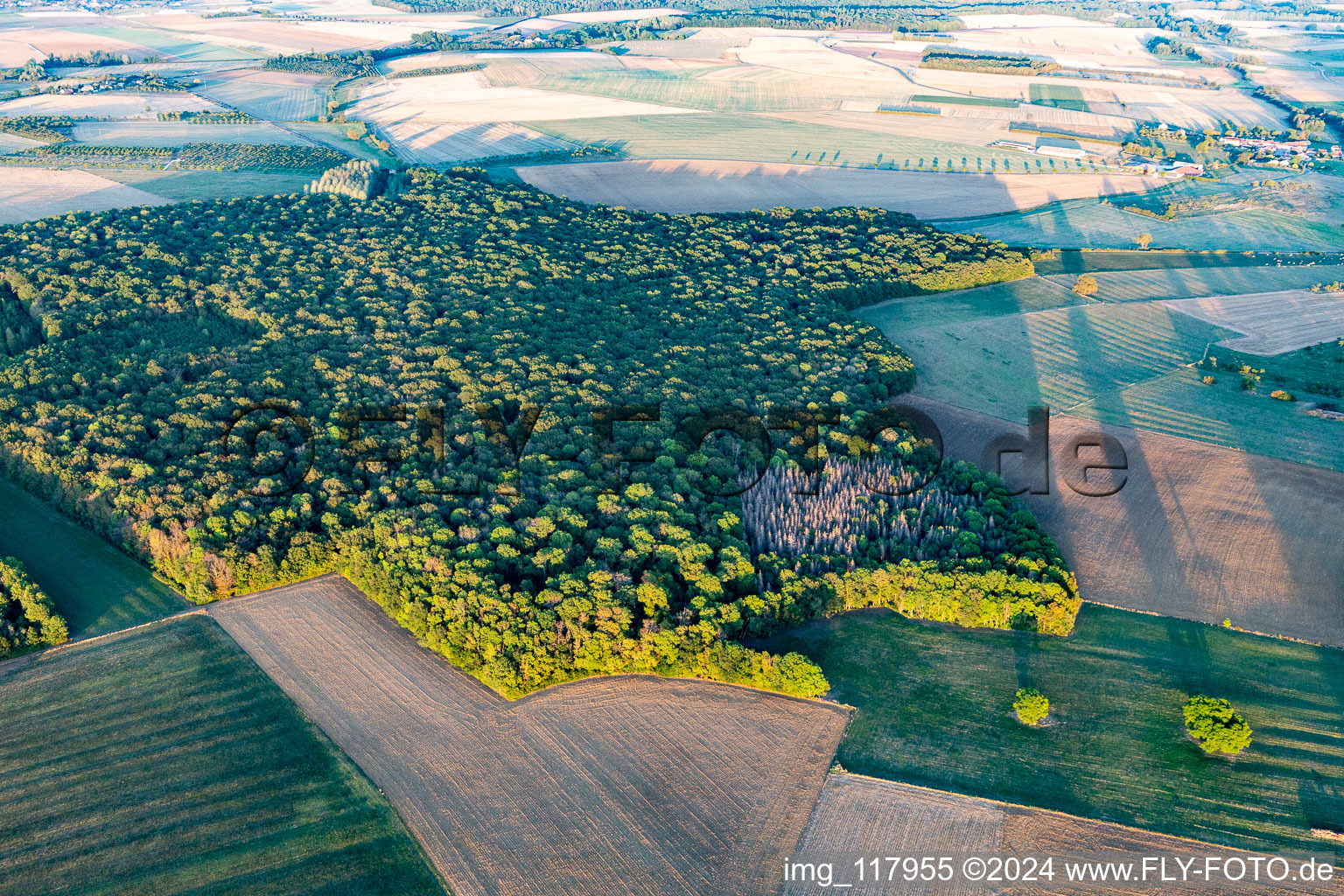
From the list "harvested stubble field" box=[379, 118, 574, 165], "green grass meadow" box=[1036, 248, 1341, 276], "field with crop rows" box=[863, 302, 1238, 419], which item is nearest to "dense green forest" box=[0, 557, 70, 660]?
"field with crop rows" box=[863, 302, 1238, 419]

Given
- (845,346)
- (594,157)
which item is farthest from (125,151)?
(845,346)

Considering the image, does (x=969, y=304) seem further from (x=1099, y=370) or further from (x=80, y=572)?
(x=80, y=572)

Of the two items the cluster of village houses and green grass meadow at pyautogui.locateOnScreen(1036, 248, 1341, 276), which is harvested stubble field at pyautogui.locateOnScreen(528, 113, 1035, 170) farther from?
A: green grass meadow at pyautogui.locateOnScreen(1036, 248, 1341, 276)

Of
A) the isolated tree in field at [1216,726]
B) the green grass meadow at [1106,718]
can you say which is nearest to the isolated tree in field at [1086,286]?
the green grass meadow at [1106,718]

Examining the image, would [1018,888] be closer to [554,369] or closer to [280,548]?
[280,548]

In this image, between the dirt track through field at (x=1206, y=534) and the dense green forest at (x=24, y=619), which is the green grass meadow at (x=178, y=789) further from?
the dirt track through field at (x=1206, y=534)

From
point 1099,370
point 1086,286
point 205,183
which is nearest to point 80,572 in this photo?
point 1099,370
